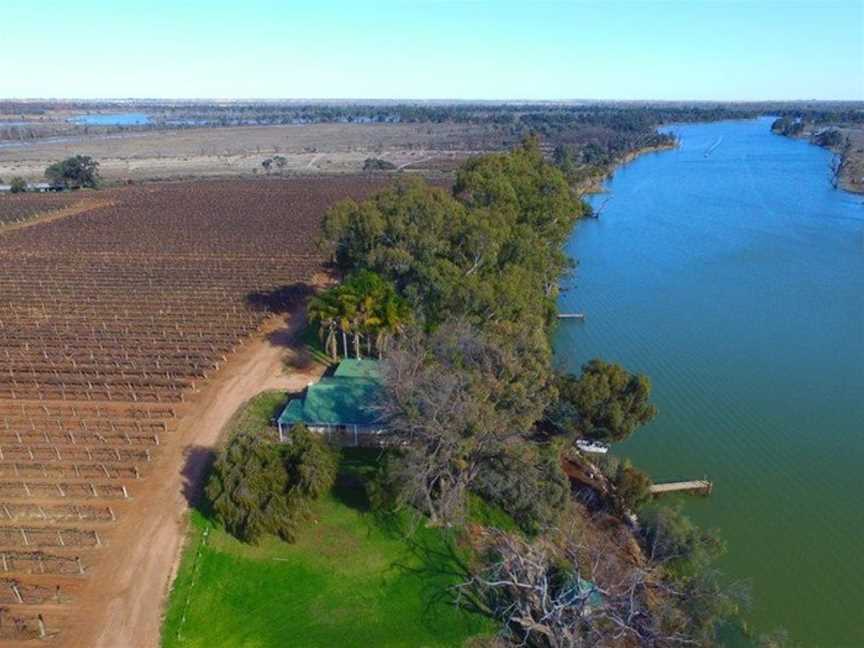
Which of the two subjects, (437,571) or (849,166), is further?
(849,166)

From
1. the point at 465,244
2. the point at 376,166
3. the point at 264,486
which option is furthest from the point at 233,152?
the point at 264,486

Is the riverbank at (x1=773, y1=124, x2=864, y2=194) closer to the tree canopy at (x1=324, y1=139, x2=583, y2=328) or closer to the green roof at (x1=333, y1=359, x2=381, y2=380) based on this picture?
the tree canopy at (x1=324, y1=139, x2=583, y2=328)

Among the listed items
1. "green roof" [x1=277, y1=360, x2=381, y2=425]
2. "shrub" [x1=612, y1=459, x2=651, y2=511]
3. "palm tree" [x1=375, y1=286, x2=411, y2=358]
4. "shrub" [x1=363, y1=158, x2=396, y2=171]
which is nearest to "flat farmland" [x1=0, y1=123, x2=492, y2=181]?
"shrub" [x1=363, y1=158, x2=396, y2=171]

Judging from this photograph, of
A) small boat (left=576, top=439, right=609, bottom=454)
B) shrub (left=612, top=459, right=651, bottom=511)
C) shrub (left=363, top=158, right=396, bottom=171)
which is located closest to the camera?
shrub (left=612, top=459, right=651, bottom=511)

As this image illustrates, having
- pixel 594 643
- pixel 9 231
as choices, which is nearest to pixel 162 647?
pixel 594 643

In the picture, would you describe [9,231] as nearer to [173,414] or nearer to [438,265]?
[173,414]

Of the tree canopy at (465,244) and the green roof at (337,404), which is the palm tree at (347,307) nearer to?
the tree canopy at (465,244)

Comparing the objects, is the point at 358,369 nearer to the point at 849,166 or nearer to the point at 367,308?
the point at 367,308
